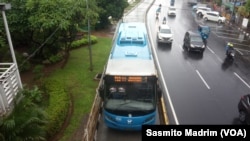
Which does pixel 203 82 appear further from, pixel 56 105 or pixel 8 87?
pixel 8 87

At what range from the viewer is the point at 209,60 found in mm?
25938

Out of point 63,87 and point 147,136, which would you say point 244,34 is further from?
point 147,136

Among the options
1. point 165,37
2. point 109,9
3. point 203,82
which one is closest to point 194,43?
point 165,37

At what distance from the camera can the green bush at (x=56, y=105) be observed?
1301 centimetres

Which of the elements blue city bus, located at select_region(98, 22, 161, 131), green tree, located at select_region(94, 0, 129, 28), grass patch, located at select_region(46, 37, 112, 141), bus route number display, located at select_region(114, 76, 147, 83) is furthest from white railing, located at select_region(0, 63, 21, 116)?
green tree, located at select_region(94, 0, 129, 28)

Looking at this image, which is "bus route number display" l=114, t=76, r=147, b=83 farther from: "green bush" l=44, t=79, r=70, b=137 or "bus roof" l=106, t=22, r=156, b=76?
"green bush" l=44, t=79, r=70, b=137

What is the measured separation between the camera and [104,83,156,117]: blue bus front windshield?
12.5 m

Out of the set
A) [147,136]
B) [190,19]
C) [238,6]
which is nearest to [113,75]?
[147,136]

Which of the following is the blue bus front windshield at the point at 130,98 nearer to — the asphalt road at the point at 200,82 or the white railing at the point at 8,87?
the asphalt road at the point at 200,82

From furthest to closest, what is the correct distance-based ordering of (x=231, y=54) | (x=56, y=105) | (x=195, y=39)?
(x=195, y=39), (x=231, y=54), (x=56, y=105)

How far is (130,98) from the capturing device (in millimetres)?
12703

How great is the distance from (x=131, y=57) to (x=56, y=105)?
4795 millimetres

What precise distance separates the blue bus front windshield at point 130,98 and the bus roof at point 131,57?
0.61m

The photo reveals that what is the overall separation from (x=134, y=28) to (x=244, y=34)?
21.7 metres
